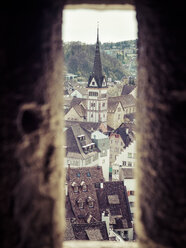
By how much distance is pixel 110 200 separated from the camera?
1152 inches

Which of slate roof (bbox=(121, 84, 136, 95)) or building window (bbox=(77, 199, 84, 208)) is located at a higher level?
slate roof (bbox=(121, 84, 136, 95))

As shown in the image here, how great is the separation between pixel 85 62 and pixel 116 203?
5273 cm

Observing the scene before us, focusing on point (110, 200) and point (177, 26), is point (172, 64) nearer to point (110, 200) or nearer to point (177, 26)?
point (177, 26)

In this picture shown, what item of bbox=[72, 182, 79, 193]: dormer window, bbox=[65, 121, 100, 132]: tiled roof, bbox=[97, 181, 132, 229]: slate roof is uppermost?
bbox=[65, 121, 100, 132]: tiled roof

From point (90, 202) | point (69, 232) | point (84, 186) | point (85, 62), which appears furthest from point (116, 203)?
point (85, 62)

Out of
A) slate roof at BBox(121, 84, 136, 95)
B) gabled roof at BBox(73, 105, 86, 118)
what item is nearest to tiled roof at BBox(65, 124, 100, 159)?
gabled roof at BBox(73, 105, 86, 118)

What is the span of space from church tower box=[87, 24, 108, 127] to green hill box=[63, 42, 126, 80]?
777 centimetres

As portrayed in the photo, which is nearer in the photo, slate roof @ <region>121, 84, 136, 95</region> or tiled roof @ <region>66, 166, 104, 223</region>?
tiled roof @ <region>66, 166, 104, 223</region>

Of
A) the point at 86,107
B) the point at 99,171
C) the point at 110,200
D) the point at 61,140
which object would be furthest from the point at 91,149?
the point at 61,140

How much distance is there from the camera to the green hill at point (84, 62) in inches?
3061

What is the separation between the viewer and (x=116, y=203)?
2920 cm

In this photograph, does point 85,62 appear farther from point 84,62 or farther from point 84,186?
point 84,186

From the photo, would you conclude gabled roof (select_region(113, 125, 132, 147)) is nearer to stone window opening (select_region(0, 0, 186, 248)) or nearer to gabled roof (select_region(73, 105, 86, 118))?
gabled roof (select_region(73, 105, 86, 118))

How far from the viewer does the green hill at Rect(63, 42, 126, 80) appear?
77750mm
